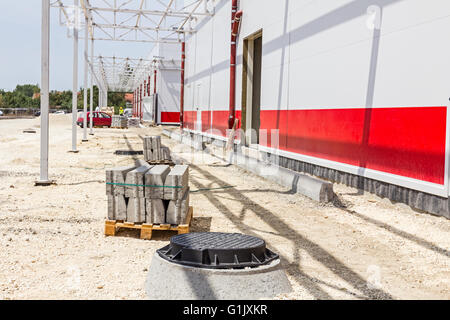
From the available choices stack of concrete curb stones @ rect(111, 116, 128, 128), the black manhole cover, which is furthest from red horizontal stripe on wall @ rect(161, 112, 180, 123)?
the black manhole cover

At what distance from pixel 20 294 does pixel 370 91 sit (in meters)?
6.85

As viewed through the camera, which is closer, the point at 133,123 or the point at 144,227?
the point at 144,227

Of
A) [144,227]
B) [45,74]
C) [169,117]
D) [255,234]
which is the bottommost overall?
[255,234]

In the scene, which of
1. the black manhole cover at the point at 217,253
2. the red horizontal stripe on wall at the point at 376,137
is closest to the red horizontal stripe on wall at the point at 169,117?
the red horizontal stripe on wall at the point at 376,137

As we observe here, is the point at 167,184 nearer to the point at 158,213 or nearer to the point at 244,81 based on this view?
the point at 158,213

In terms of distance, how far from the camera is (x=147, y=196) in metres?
6.24

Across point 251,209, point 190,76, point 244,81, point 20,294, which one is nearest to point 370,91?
point 251,209

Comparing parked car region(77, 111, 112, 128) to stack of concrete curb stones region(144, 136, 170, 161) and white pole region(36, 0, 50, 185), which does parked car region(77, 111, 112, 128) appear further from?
white pole region(36, 0, 50, 185)

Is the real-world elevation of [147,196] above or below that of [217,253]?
above

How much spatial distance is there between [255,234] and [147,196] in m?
1.58

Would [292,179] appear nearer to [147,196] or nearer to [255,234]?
[255,234]

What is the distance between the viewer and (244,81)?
17219 millimetres

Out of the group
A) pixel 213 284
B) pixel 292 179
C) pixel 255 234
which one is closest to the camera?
pixel 213 284

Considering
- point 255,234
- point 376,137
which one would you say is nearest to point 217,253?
point 255,234
